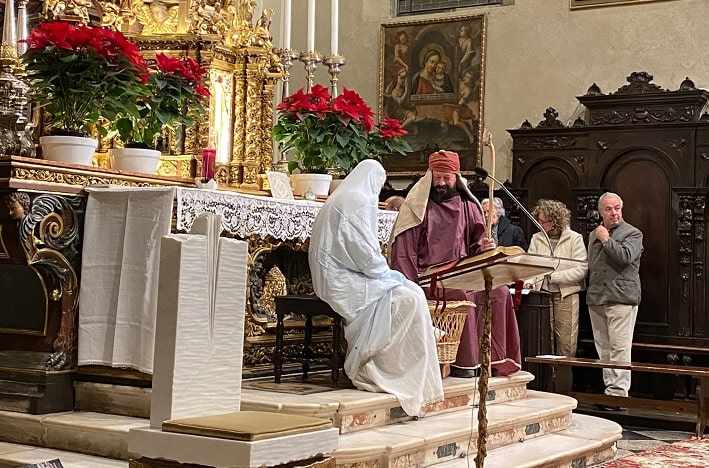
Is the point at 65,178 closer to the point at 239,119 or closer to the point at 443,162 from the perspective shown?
the point at 239,119

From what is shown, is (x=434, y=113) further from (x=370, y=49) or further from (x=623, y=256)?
(x=623, y=256)

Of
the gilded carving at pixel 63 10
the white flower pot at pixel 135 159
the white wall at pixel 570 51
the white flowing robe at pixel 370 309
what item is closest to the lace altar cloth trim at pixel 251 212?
the white flowing robe at pixel 370 309

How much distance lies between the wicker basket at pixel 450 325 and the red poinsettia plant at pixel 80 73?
2.63 m

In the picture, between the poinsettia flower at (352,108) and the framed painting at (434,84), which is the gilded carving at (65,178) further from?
the framed painting at (434,84)

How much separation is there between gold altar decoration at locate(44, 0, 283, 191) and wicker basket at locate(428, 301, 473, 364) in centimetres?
172

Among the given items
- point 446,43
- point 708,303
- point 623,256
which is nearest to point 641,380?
point 708,303

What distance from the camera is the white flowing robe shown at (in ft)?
22.9

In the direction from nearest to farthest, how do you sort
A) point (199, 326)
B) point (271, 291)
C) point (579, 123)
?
point (199, 326), point (271, 291), point (579, 123)

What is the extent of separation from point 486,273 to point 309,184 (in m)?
3.36

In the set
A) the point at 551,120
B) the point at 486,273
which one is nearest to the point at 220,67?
the point at 486,273

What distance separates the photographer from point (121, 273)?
20.6ft

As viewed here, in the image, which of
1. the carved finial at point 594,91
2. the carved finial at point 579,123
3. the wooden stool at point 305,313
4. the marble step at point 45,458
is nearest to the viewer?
the marble step at point 45,458

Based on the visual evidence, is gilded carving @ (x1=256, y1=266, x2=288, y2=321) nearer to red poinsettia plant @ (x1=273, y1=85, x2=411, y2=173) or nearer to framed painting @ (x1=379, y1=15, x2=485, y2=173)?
Answer: red poinsettia plant @ (x1=273, y1=85, x2=411, y2=173)

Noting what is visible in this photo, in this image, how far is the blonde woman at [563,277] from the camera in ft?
37.5
